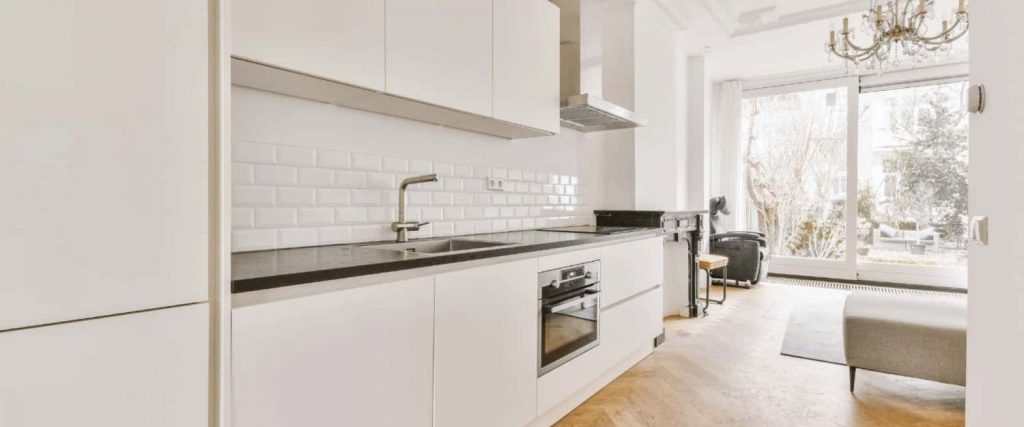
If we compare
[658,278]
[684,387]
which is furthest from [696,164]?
[684,387]

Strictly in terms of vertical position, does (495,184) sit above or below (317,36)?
below

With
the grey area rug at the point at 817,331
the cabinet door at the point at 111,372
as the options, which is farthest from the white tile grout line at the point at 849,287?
the cabinet door at the point at 111,372

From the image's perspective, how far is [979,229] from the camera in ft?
3.48

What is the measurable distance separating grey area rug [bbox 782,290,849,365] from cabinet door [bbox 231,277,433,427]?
9.31 ft

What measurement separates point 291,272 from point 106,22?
0.57 m

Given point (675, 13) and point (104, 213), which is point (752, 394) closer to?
point (104, 213)

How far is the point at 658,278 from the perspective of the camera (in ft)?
10.1

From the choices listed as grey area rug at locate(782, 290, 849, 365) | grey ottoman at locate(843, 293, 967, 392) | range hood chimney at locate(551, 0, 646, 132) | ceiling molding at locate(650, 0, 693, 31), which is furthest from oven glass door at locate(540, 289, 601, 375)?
ceiling molding at locate(650, 0, 693, 31)

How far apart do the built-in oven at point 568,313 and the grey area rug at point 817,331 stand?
1.74 metres

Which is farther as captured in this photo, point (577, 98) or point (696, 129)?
point (696, 129)

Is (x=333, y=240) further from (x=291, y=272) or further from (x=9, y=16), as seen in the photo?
(x=9, y=16)

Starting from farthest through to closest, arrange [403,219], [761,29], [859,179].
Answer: [859,179], [761,29], [403,219]

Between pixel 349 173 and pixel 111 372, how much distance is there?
1.18 m

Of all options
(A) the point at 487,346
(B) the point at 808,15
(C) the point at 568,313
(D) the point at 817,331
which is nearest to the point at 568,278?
(C) the point at 568,313
